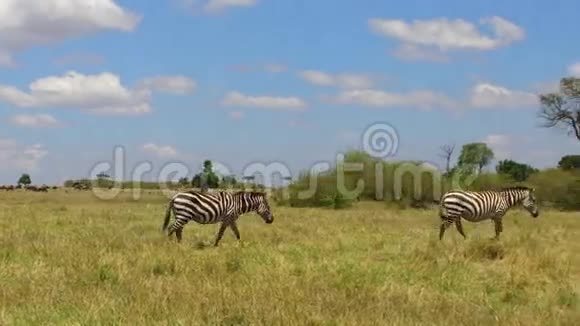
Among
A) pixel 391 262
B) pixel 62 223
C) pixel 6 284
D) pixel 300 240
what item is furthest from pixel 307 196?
pixel 6 284

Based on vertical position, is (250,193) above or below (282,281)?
above

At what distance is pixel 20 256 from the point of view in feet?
38.9

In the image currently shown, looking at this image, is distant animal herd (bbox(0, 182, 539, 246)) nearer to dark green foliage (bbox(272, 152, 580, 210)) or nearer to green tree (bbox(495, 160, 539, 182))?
dark green foliage (bbox(272, 152, 580, 210))

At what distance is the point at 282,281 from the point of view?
9438mm

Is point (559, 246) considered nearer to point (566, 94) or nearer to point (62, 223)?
point (62, 223)

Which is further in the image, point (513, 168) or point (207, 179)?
point (513, 168)

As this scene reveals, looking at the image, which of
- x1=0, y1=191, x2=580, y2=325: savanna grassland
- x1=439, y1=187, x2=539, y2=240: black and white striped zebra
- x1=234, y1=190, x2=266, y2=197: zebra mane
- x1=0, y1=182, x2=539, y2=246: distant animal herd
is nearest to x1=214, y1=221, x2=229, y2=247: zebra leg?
x1=0, y1=182, x2=539, y2=246: distant animal herd

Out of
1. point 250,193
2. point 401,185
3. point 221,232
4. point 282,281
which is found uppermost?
point 401,185

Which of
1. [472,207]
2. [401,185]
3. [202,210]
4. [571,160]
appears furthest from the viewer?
[571,160]

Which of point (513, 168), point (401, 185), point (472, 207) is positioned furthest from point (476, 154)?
point (472, 207)

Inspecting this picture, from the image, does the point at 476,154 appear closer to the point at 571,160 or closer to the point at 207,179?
the point at 571,160

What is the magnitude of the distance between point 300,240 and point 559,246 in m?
5.93

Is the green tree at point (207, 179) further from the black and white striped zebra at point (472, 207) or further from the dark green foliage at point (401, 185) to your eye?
the black and white striped zebra at point (472, 207)

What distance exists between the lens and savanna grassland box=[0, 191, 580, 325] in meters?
7.32
